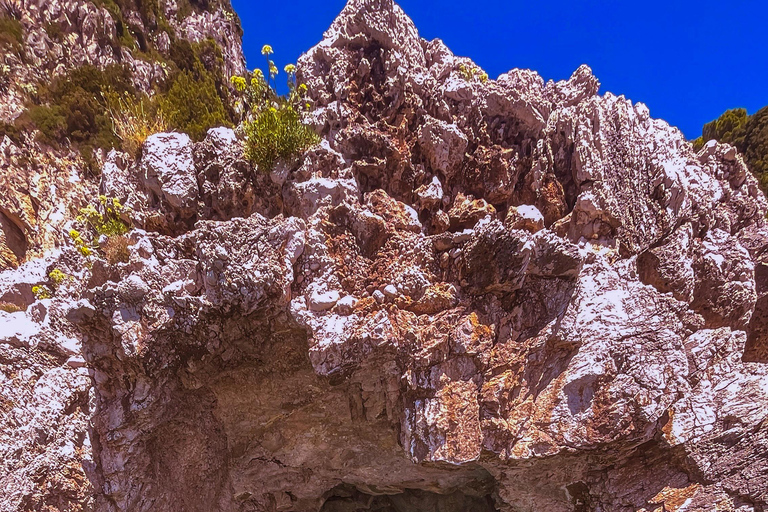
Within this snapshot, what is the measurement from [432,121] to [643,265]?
7.97 feet

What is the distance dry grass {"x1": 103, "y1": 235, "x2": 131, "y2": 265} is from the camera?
3.44 metres

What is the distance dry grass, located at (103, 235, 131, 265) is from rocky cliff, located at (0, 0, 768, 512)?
0.09 meters

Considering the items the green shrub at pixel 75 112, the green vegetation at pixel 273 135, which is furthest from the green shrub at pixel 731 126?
the green shrub at pixel 75 112

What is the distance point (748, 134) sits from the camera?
33.6ft

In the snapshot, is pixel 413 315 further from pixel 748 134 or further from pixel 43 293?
pixel 748 134

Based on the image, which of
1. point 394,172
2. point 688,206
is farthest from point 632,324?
point 394,172

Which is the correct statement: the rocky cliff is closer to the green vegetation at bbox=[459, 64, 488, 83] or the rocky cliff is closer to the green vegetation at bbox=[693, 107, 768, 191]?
the green vegetation at bbox=[459, 64, 488, 83]

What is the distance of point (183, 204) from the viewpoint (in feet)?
11.9

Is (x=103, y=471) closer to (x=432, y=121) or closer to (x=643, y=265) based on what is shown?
(x=432, y=121)

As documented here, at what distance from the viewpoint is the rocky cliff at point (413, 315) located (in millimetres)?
2959

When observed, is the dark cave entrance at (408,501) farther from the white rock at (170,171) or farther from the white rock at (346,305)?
the white rock at (170,171)

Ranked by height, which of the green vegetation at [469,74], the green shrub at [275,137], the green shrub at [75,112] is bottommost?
the green shrub at [275,137]

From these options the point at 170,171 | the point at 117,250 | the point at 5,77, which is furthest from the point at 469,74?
the point at 5,77

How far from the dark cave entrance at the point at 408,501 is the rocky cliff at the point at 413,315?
76 cm
